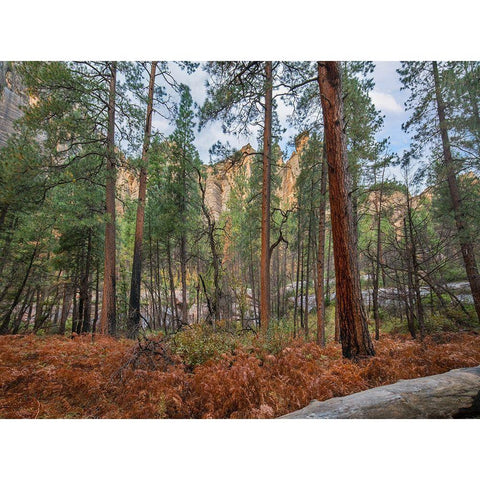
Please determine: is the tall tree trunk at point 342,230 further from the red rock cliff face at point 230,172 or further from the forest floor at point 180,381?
the red rock cliff face at point 230,172

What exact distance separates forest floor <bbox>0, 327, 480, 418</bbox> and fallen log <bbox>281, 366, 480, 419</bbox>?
0.28m

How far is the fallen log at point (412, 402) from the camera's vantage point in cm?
188

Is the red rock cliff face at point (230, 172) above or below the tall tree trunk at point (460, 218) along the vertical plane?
above

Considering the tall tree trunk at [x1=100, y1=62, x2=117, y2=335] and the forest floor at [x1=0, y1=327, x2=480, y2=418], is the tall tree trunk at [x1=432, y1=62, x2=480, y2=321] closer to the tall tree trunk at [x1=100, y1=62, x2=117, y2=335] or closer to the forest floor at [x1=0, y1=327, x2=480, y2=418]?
the forest floor at [x1=0, y1=327, x2=480, y2=418]

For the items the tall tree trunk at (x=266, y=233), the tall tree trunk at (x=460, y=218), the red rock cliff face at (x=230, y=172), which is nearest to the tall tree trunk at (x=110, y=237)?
the red rock cliff face at (x=230, y=172)

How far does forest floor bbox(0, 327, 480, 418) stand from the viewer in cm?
222

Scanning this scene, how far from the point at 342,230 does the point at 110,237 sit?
5.90m

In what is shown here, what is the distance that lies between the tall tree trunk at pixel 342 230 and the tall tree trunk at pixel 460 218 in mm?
2123

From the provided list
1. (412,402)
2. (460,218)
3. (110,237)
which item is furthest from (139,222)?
Answer: (460,218)

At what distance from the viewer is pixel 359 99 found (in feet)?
18.8

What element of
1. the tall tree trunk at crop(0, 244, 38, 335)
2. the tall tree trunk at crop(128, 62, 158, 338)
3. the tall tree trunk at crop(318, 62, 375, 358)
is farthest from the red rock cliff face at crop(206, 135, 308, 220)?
the tall tree trunk at crop(0, 244, 38, 335)

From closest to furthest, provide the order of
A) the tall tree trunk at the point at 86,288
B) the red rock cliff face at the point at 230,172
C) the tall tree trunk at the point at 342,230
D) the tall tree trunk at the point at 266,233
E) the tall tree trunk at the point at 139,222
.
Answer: the tall tree trunk at the point at 342,230, the tall tree trunk at the point at 139,222, the tall tree trunk at the point at 266,233, the red rock cliff face at the point at 230,172, the tall tree trunk at the point at 86,288

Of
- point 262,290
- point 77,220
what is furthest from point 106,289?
point 262,290
